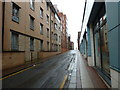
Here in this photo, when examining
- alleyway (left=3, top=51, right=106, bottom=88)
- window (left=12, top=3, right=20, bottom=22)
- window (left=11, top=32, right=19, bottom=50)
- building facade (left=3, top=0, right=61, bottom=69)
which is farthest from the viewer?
window (left=12, top=3, right=20, bottom=22)

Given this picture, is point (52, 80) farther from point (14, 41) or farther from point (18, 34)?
point (18, 34)

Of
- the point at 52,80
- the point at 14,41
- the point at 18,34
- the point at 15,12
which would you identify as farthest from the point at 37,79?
the point at 15,12

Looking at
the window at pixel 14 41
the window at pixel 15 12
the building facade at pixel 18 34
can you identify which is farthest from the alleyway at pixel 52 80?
the window at pixel 15 12

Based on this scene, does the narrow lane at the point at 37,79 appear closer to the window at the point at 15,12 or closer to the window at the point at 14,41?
the window at the point at 14,41

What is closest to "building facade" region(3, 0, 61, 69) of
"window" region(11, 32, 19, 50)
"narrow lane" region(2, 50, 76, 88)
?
"window" region(11, 32, 19, 50)

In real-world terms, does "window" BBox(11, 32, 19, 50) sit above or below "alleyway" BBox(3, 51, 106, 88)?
above

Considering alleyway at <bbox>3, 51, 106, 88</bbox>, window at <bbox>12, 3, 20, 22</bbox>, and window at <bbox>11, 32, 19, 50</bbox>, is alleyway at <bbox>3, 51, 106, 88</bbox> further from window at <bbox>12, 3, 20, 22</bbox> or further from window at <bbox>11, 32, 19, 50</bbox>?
window at <bbox>12, 3, 20, 22</bbox>

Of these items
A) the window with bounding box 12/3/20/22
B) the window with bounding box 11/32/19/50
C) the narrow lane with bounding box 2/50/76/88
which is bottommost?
the narrow lane with bounding box 2/50/76/88

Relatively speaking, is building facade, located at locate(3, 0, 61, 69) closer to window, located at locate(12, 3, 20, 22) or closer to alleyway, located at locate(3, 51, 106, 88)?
window, located at locate(12, 3, 20, 22)

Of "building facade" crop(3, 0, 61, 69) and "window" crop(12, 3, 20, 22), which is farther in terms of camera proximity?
"window" crop(12, 3, 20, 22)

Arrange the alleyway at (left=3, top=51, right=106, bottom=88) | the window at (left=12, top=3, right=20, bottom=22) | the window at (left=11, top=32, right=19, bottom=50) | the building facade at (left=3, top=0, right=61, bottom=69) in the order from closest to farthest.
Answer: the alleyway at (left=3, top=51, right=106, bottom=88), the building facade at (left=3, top=0, right=61, bottom=69), the window at (left=11, top=32, right=19, bottom=50), the window at (left=12, top=3, right=20, bottom=22)

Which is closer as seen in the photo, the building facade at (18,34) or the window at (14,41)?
the building facade at (18,34)

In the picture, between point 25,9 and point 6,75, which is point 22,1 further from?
point 6,75

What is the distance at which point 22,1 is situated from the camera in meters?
14.7
